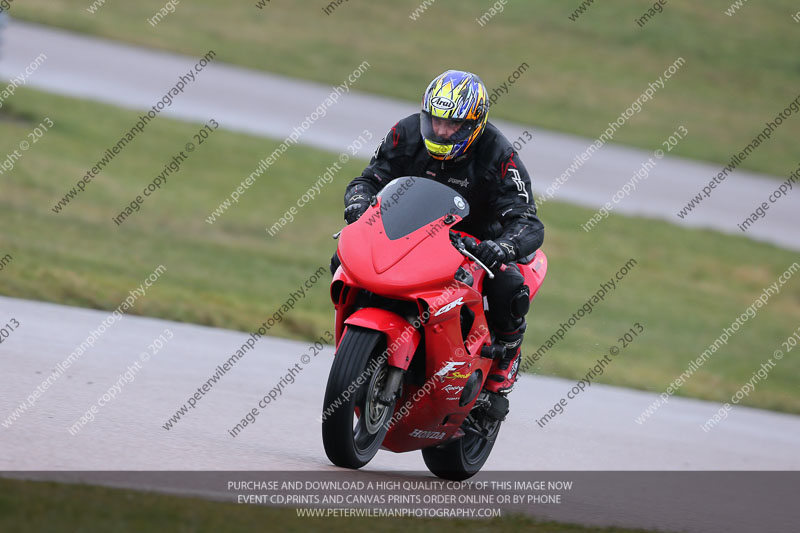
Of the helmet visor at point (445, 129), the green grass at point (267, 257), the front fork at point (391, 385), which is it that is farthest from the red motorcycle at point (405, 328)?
the green grass at point (267, 257)

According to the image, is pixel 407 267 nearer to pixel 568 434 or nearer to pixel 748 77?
pixel 568 434

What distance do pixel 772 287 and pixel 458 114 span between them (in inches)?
519

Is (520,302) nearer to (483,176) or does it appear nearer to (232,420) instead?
(483,176)

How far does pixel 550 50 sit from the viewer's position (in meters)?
31.4

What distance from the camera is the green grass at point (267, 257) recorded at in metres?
12.1

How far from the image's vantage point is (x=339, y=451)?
5.68m

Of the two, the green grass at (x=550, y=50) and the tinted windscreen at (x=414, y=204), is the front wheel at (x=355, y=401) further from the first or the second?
the green grass at (x=550, y=50)

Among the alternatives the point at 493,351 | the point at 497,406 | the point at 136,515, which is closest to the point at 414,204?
the point at 493,351

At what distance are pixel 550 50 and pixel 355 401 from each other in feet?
89.3

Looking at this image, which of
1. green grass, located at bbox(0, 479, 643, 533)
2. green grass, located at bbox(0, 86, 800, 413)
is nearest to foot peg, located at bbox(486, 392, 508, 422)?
green grass, located at bbox(0, 479, 643, 533)

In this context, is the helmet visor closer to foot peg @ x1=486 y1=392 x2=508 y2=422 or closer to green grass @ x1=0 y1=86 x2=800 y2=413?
foot peg @ x1=486 y1=392 x2=508 y2=422

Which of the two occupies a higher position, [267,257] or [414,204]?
[414,204]

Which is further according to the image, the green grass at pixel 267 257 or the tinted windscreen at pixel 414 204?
the green grass at pixel 267 257

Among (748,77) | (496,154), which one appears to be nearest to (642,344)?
(496,154)
